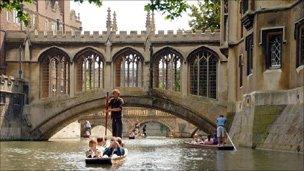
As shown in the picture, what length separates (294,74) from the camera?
80.9 feet

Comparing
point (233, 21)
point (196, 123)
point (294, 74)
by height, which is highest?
point (233, 21)

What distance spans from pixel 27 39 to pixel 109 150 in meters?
28.0

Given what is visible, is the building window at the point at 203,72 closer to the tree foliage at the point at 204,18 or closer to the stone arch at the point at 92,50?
the tree foliage at the point at 204,18

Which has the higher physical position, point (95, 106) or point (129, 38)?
point (129, 38)

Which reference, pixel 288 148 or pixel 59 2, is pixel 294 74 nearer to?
pixel 288 148

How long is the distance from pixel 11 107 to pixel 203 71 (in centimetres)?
1186

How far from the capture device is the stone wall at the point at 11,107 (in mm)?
42719

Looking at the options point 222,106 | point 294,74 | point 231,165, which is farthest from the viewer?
point 222,106

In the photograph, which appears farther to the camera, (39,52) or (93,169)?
(39,52)

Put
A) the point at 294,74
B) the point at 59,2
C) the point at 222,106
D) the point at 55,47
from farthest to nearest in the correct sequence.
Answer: the point at 59,2 < the point at 55,47 < the point at 222,106 < the point at 294,74

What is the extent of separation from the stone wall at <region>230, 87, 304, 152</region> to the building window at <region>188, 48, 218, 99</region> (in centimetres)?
1484

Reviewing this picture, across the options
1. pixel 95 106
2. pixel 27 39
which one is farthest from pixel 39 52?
pixel 95 106

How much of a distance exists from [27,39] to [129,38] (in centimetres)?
638

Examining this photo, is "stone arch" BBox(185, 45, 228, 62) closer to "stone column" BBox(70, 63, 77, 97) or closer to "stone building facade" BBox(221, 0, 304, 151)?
"stone column" BBox(70, 63, 77, 97)
